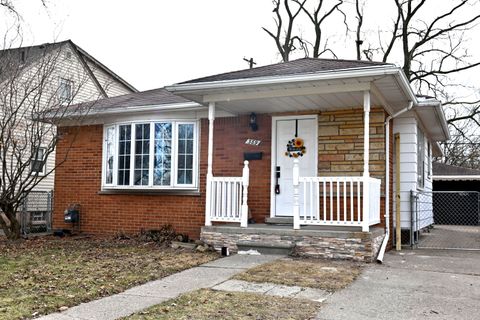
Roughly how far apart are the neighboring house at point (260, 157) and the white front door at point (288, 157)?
0.02 metres

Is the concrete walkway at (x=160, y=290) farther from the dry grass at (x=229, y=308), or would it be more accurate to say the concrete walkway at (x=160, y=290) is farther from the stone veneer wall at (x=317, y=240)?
the stone veneer wall at (x=317, y=240)

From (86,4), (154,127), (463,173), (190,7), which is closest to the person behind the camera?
(154,127)

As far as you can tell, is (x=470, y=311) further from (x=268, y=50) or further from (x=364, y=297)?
(x=268, y=50)

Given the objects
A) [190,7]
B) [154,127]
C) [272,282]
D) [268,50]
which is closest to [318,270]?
[272,282]

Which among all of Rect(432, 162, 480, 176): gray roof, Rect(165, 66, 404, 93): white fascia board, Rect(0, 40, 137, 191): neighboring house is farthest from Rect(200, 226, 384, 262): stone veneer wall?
Rect(432, 162, 480, 176): gray roof

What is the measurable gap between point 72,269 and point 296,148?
4.89m

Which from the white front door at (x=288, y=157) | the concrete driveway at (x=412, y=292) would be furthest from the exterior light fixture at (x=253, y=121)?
the concrete driveway at (x=412, y=292)

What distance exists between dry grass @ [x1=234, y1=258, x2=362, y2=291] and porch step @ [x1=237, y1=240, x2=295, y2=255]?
45 cm

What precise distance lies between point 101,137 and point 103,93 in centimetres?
1083

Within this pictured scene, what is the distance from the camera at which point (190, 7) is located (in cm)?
1664

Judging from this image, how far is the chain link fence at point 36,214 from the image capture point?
480 inches

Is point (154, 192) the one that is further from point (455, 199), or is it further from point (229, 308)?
point (455, 199)

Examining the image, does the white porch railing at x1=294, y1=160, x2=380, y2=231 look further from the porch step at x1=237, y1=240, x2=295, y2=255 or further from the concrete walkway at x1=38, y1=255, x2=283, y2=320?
the concrete walkway at x1=38, y1=255, x2=283, y2=320

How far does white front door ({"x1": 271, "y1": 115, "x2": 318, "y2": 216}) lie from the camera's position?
948 centimetres
